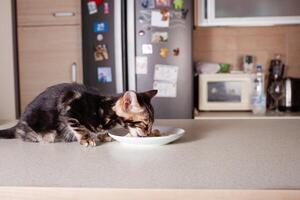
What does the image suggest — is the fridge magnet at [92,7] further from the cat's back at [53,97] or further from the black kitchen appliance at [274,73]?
the cat's back at [53,97]

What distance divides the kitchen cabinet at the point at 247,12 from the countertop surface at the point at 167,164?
1709 mm

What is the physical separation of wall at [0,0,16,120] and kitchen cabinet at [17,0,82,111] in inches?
2.9

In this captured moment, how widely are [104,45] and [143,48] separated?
0.90 ft

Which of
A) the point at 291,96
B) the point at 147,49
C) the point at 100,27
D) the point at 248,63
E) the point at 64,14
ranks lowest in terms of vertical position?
the point at 291,96

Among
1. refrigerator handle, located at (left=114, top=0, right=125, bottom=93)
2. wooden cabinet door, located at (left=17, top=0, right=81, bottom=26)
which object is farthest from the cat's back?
wooden cabinet door, located at (left=17, top=0, right=81, bottom=26)

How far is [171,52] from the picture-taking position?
2.48 metres

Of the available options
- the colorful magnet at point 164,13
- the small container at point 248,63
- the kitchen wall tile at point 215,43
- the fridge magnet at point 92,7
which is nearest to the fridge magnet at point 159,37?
the colorful magnet at point 164,13

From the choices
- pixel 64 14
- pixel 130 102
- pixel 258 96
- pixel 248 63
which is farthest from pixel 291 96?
pixel 130 102

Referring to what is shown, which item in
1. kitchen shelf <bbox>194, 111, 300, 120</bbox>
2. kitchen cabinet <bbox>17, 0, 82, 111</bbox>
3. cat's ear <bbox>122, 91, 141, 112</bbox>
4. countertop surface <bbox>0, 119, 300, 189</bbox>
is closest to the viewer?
countertop surface <bbox>0, 119, 300, 189</bbox>

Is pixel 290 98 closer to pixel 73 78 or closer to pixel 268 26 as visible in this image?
pixel 268 26

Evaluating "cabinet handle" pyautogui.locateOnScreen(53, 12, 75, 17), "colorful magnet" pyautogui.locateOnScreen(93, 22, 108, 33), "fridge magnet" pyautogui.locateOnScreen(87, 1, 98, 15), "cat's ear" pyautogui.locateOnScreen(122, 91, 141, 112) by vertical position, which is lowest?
"cat's ear" pyautogui.locateOnScreen(122, 91, 141, 112)

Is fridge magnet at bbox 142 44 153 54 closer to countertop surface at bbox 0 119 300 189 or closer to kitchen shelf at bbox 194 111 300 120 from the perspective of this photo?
kitchen shelf at bbox 194 111 300 120

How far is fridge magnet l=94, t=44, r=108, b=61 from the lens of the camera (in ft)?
8.24

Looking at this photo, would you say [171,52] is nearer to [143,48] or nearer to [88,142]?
[143,48]
